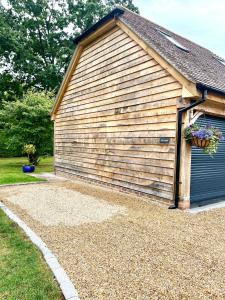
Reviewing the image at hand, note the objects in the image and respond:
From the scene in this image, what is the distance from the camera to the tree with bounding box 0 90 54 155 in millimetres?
15238

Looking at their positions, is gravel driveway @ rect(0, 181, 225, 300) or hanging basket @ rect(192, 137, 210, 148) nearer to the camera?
gravel driveway @ rect(0, 181, 225, 300)

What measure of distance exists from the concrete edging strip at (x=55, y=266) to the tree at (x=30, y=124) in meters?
11.0

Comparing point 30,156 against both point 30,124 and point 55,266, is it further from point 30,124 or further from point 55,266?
point 55,266

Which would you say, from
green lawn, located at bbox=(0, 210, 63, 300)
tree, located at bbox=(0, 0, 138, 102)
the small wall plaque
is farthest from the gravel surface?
tree, located at bbox=(0, 0, 138, 102)

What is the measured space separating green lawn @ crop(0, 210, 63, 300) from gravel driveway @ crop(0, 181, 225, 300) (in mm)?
274

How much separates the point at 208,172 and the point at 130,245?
13.0ft

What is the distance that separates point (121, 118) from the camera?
27.1 ft

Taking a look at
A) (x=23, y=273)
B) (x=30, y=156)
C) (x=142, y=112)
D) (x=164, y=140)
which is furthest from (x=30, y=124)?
(x=23, y=273)

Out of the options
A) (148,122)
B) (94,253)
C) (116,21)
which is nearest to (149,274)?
(94,253)

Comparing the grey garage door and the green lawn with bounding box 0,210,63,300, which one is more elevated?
the grey garage door

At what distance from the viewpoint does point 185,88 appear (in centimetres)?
589

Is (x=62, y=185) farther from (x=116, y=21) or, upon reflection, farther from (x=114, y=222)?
(x=116, y=21)

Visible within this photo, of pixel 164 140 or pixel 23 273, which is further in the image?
pixel 164 140

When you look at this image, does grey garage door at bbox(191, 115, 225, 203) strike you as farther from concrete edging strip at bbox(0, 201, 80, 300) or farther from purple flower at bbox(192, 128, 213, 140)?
concrete edging strip at bbox(0, 201, 80, 300)
